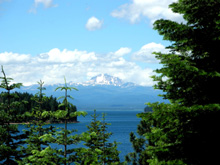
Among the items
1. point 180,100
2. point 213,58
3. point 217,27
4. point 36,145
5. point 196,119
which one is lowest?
point 36,145

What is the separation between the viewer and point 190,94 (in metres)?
9.01

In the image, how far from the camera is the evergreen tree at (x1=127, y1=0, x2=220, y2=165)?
8133 mm

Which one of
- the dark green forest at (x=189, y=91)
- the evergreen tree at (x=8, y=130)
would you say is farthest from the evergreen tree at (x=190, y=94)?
the evergreen tree at (x=8, y=130)

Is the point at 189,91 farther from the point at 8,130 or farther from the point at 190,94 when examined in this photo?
the point at 8,130

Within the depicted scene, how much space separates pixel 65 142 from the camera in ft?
42.4

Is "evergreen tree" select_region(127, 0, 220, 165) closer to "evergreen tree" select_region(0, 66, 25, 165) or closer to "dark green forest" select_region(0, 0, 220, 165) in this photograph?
"dark green forest" select_region(0, 0, 220, 165)

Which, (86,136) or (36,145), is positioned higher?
(86,136)

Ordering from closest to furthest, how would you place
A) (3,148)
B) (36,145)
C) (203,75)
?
(203,75)
(3,148)
(36,145)

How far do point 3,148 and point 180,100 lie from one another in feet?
42.6

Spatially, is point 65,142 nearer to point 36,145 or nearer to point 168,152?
point 168,152

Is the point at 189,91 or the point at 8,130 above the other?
the point at 189,91

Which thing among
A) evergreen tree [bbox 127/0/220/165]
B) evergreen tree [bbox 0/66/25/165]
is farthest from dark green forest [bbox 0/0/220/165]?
evergreen tree [bbox 0/66/25/165]

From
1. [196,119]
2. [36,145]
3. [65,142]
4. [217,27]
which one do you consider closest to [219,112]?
[196,119]

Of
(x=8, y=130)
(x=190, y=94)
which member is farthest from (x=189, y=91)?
(x=8, y=130)
